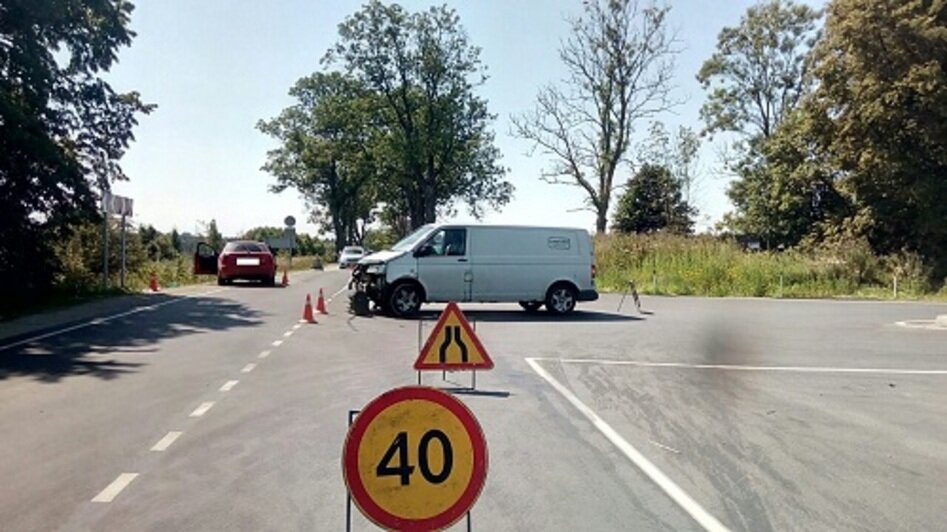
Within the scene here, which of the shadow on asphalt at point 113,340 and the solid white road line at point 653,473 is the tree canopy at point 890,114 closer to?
the shadow on asphalt at point 113,340

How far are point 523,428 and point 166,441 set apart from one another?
9.99ft

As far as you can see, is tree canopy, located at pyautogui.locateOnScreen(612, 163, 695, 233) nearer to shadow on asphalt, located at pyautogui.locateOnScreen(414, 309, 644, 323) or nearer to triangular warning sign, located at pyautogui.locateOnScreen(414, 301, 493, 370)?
shadow on asphalt, located at pyautogui.locateOnScreen(414, 309, 644, 323)

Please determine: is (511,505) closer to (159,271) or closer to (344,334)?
(344,334)

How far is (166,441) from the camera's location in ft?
23.6

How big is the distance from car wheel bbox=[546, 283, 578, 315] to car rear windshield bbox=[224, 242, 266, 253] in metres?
15.5

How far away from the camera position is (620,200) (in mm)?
62250

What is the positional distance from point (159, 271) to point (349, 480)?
104 feet

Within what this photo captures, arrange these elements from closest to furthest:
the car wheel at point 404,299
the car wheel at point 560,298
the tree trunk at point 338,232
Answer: the car wheel at point 404,299 < the car wheel at point 560,298 < the tree trunk at point 338,232

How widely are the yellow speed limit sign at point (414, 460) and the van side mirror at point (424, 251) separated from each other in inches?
596

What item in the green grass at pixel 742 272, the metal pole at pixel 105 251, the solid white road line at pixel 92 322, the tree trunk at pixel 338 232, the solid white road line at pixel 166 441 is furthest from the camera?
the tree trunk at pixel 338 232

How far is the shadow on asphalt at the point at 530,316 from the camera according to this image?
19.5 meters

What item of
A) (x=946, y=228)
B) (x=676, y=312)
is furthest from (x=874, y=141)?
(x=676, y=312)

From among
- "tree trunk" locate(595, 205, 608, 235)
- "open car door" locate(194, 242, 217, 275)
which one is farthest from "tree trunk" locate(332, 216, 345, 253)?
"open car door" locate(194, 242, 217, 275)

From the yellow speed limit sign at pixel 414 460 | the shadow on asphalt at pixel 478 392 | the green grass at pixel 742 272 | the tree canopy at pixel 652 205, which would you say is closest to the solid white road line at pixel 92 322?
the shadow on asphalt at pixel 478 392
